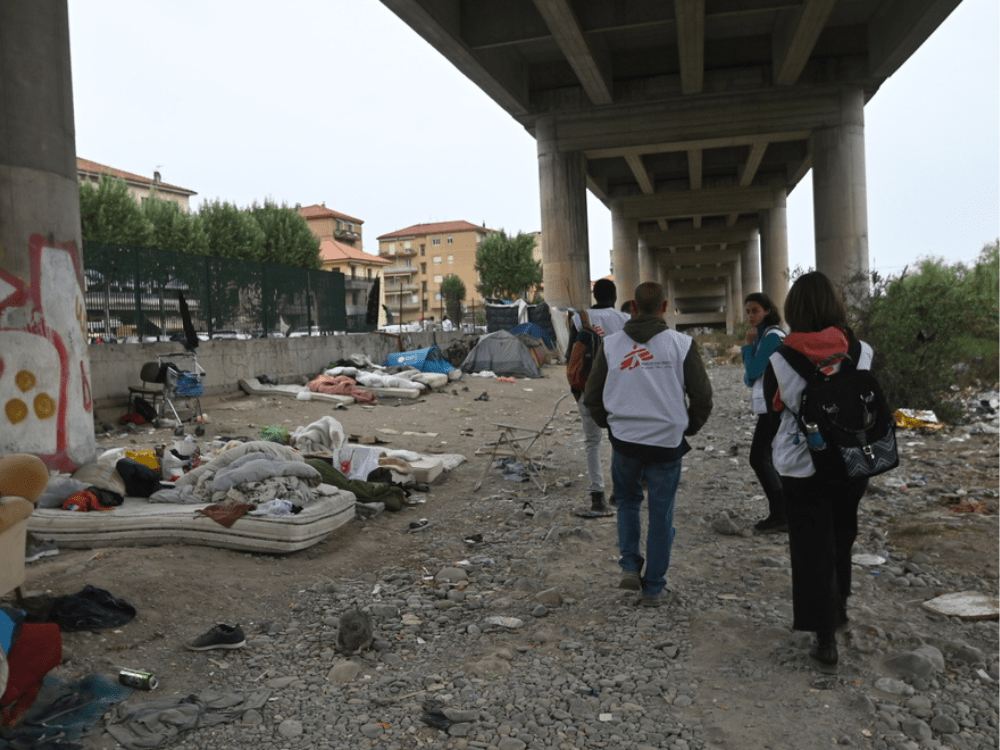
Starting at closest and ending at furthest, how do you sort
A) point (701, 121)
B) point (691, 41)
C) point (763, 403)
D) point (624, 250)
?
point (763, 403)
point (691, 41)
point (701, 121)
point (624, 250)

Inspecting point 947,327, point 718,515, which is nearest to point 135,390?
point 718,515

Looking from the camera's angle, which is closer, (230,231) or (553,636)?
(553,636)

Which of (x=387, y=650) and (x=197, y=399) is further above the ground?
(x=197, y=399)

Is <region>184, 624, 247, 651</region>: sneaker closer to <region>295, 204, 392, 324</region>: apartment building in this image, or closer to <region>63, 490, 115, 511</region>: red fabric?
<region>63, 490, 115, 511</region>: red fabric

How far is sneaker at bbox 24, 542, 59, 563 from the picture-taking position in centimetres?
538

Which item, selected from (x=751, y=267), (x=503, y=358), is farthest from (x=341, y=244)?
(x=503, y=358)

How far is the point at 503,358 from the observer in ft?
75.7

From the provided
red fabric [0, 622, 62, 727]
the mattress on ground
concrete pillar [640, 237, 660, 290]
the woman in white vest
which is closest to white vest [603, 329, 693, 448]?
the woman in white vest

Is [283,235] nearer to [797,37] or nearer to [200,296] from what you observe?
[200,296]

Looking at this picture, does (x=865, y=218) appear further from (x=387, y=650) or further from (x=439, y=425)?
(x=387, y=650)

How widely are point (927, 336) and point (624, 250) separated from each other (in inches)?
1089

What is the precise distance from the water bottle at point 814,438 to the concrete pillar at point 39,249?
652 centimetres

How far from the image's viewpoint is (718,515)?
273 inches

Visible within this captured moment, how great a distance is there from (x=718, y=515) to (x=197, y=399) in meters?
8.84
